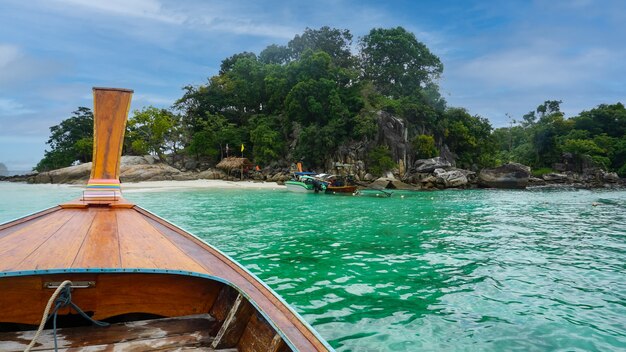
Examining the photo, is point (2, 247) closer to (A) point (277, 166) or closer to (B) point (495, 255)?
(B) point (495, 255)

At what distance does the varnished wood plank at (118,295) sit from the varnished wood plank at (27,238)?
0.15 meters

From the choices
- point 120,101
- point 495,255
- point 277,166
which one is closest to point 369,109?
point 277,166

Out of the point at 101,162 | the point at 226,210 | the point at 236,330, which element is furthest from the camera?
the point at 226,210

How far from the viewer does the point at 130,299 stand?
2.59 m

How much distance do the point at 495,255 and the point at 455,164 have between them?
37.2 metres

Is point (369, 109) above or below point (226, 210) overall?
above

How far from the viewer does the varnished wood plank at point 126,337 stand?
2.20 meters

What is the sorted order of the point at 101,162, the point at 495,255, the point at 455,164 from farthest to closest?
the point at 455,164
the point at 495,255
the point at 101,162

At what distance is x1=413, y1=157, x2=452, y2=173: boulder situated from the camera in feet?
119

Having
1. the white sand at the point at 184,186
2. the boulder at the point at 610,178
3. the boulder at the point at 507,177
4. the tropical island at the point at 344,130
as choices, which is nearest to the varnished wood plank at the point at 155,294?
the white sand at the point at 184,186

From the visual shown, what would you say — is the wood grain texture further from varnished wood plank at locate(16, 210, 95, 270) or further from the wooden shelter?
the wooden shelter

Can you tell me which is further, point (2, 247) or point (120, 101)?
point (120, 101)

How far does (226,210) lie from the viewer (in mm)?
15141

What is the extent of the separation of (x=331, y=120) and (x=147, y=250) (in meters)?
34.7
